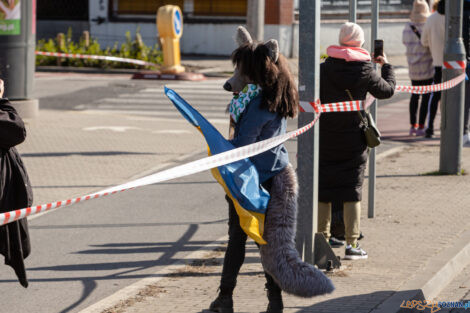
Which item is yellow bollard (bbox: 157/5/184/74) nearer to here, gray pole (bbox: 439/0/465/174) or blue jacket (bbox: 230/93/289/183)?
gray pole (bbox: 439/0/465/174)

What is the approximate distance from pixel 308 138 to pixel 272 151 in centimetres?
89

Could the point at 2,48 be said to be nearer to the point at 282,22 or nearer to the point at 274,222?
the point at 274,222

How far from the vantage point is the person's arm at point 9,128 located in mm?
4711

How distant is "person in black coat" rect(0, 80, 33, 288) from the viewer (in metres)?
4.75

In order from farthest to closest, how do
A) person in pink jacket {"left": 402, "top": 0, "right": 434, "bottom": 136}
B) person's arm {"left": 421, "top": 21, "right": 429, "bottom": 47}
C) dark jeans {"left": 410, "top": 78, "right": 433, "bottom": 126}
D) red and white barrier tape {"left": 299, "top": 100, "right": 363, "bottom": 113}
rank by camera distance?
1. dark jeans {"left": 410, "top": 78, "right": 433, "bottom": 126}
2. person in pink jacket {"left": 402, "top": 0, "right": 434, "bottom": 136}
3. person's arm {"left": 421, "top": 21, "right": 429, "bottom": 47}
4. red and white barrier tape {"left": 299, "top": 100, "right": 363, "bottom": 113}

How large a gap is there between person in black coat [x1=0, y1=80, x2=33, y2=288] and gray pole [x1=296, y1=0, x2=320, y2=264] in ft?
6.68

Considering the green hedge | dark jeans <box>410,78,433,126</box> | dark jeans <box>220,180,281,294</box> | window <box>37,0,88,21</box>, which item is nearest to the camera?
dark jeans <box>220,180,281,294</box>

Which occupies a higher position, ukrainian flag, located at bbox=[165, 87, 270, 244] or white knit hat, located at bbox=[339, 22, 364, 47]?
white knit hat, located at bbox=[339, 22, 364, 47]

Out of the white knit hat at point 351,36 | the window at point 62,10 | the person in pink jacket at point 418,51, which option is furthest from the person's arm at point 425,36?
the window at point 62,10

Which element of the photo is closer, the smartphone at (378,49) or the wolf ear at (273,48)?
the wolf ear at (273,48)

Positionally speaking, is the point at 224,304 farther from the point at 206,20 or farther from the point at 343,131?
the point at 206,20

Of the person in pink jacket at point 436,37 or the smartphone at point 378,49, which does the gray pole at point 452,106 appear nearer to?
the person in pink jacket at point 436,37

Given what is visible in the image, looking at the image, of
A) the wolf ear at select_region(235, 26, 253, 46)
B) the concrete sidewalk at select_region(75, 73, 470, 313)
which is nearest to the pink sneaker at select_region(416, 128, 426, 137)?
the concrete sidewalk at select_region(75, 73, 470, 313)

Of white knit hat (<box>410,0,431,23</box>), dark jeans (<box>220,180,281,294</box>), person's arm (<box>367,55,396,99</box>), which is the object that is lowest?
dark jeans (<box>220,180,281,294</box>)
